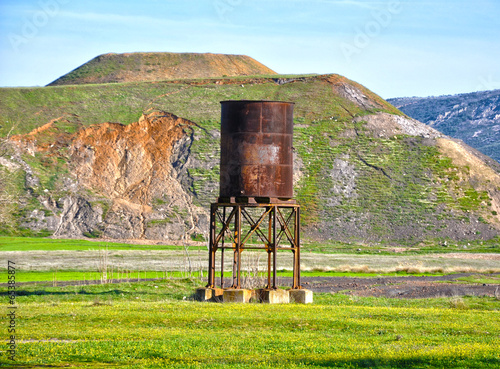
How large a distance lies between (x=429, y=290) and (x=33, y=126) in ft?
224

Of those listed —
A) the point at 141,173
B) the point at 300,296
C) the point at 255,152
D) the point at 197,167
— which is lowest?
the point at 300,296

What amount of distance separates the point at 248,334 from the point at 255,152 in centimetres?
1181

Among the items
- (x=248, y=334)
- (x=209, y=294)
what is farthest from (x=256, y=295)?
(x=248, y=334)

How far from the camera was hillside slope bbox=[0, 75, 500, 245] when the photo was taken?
8312cm

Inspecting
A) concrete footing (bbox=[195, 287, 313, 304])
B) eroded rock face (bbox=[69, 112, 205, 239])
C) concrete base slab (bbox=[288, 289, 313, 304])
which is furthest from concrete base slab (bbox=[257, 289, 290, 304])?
eroded rock face (bbox=[69, 112, 205, 239])

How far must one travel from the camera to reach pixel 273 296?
1230 inches

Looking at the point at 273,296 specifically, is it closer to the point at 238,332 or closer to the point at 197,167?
the point at 238,332

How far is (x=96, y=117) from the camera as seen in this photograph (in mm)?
98438

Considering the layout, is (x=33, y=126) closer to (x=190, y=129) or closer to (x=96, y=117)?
(x=96, y=117)

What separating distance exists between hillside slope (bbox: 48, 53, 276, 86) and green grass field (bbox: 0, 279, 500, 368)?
103 meters

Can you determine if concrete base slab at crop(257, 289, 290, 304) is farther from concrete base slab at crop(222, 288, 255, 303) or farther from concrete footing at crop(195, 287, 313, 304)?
concrete base slab at crop(222, 288, 255, 303)

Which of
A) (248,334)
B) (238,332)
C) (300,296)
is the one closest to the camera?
(248,334)

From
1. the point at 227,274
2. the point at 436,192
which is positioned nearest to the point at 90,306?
the point at 227,274

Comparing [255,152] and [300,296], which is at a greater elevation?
[255,152]
